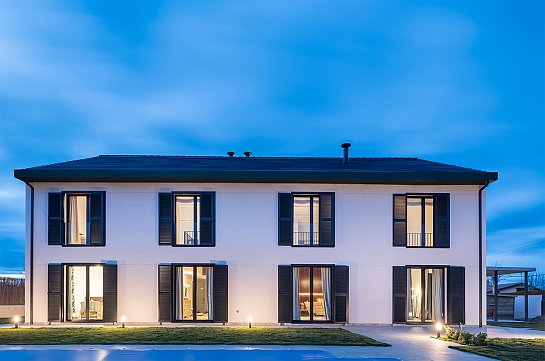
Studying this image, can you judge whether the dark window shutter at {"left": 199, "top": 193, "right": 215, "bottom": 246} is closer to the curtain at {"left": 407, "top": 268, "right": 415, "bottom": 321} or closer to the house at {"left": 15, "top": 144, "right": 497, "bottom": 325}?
the house at {"left": 15, "top": 144, "right": 497, "bottom": 325}

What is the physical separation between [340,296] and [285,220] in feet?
8.68

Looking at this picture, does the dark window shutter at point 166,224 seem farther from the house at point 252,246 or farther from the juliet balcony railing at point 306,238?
the juliet balcony railing at point 306,238

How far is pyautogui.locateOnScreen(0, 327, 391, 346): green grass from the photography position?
29.8 ft

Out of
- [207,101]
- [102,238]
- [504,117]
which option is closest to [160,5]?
[102,238]

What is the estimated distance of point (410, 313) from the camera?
41.3ft

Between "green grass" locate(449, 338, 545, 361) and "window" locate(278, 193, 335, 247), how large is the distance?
4591mm

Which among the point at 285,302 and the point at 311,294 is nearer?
the point at 285,302

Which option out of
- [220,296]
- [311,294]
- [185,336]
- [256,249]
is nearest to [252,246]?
[256,249]

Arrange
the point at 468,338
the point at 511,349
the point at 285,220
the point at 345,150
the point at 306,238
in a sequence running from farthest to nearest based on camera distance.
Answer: the point at 345,150, the point at 306,238, the point at 285,220, the point at 468,338, the point at 511,349

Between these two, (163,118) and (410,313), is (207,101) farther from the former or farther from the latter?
(410,313)

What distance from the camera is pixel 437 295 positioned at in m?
12.6

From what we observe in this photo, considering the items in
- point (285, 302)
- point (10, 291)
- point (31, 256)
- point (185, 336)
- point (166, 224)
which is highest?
point (166, 224)

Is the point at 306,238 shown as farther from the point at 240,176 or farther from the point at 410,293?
the point at 410,293

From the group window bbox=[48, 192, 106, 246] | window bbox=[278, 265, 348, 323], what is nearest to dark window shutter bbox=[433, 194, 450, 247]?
window bbox=[278, 265, 348, 323]
